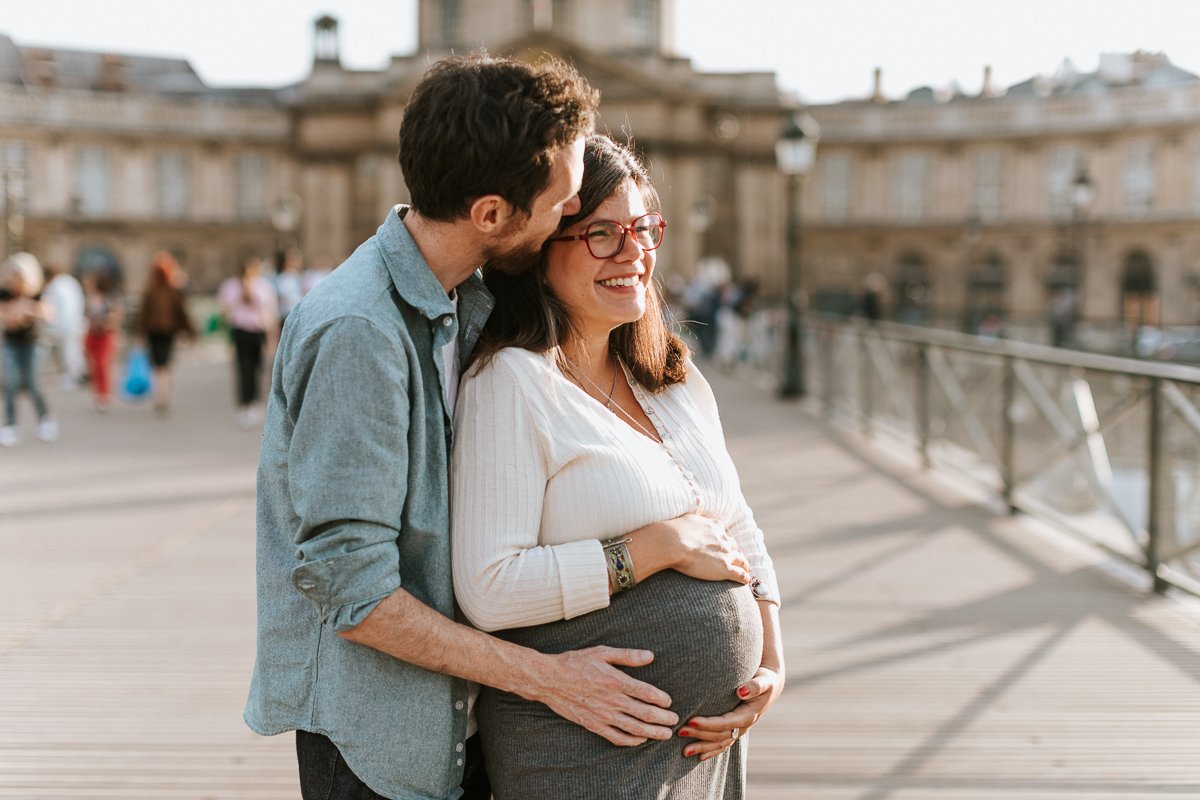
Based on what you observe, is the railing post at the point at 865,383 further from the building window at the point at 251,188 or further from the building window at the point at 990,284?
the building window at the point at 251,188

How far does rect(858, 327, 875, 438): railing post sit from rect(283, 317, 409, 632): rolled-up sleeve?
1114 centimetres

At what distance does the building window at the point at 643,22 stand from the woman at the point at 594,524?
48.7 meters

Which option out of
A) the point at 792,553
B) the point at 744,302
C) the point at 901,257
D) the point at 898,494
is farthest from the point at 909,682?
the point at 901,257

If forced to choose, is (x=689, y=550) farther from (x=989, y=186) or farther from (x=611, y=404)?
(x=989, y=186)

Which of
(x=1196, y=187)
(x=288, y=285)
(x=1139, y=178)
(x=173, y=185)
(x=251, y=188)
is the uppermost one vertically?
(x=1139, y=178)

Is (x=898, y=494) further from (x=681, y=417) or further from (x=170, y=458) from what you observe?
(x=681, y=417)

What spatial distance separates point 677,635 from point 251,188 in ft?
185

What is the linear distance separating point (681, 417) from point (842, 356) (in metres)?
12.4

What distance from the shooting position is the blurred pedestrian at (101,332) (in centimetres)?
1473

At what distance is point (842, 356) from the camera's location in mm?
14438

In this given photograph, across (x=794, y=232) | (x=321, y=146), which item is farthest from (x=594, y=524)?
(x=321, y=146)

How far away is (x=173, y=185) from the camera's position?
180 feet

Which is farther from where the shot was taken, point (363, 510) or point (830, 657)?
point (830, 657)

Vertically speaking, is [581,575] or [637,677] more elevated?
[581,575]
